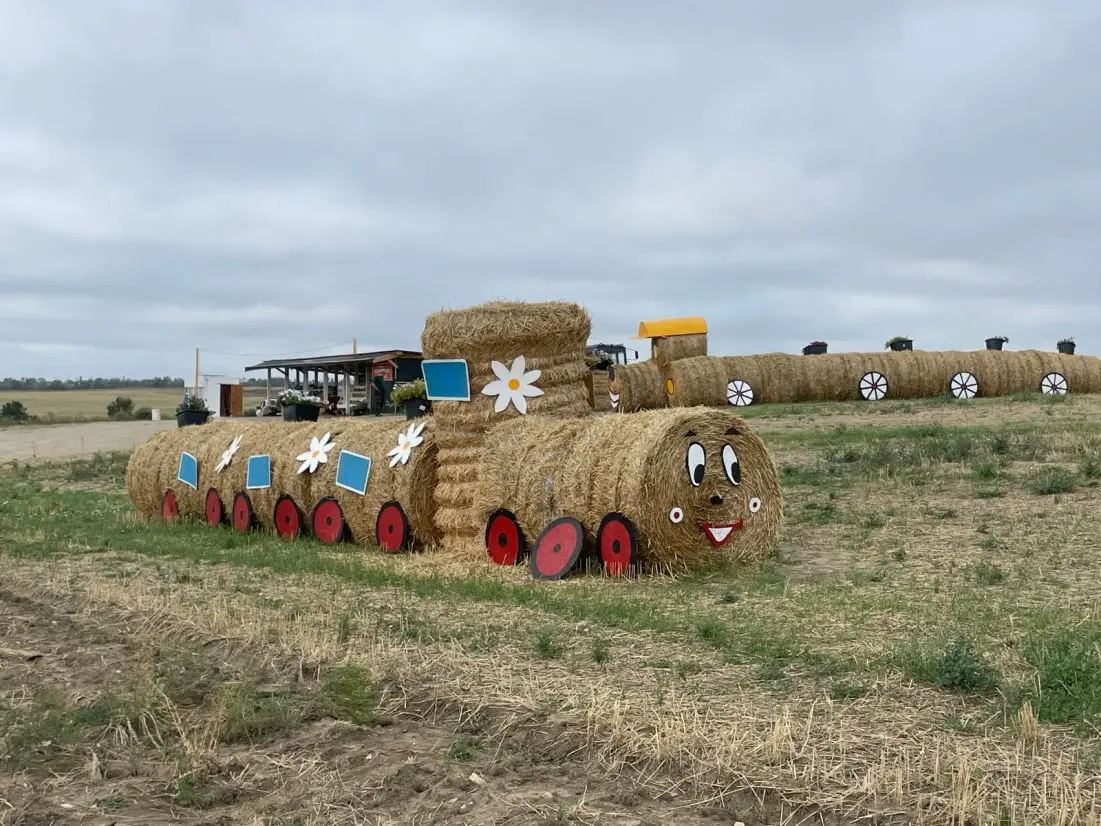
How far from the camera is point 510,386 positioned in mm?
10477

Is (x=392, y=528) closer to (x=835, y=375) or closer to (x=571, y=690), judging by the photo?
(x=571, y=690)

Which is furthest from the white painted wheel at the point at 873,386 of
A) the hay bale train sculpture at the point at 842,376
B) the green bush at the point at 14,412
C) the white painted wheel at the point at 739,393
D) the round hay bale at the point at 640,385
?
the green bush at the point at 14,412

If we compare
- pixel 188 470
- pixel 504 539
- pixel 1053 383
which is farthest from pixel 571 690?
pixel 1053 383

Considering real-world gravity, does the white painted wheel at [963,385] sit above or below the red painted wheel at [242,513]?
above

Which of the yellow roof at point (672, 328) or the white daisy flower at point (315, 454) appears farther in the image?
the yellow roof at point (672, 328)

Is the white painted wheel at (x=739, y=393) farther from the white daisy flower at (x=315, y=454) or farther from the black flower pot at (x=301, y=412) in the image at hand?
the white daisy flower at (x=315, y=454)

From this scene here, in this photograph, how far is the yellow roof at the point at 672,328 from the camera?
103ft

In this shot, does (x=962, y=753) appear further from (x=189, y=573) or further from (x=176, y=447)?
(x=176, y=447)

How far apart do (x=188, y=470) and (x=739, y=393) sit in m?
18.6

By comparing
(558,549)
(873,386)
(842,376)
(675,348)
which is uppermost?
(675,348)

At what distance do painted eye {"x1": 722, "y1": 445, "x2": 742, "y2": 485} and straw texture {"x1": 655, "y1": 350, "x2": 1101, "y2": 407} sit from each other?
1966cm

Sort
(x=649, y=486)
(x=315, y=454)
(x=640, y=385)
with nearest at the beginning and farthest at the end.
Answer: (x=649, y=486) → (x=315, y=454) → (x=640, y=385)

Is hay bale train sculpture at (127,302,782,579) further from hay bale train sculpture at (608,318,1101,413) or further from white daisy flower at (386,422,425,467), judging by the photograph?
hay bale train sculpture at (608,318,1101,413)

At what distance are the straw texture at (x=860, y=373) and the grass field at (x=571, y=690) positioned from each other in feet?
65.7
